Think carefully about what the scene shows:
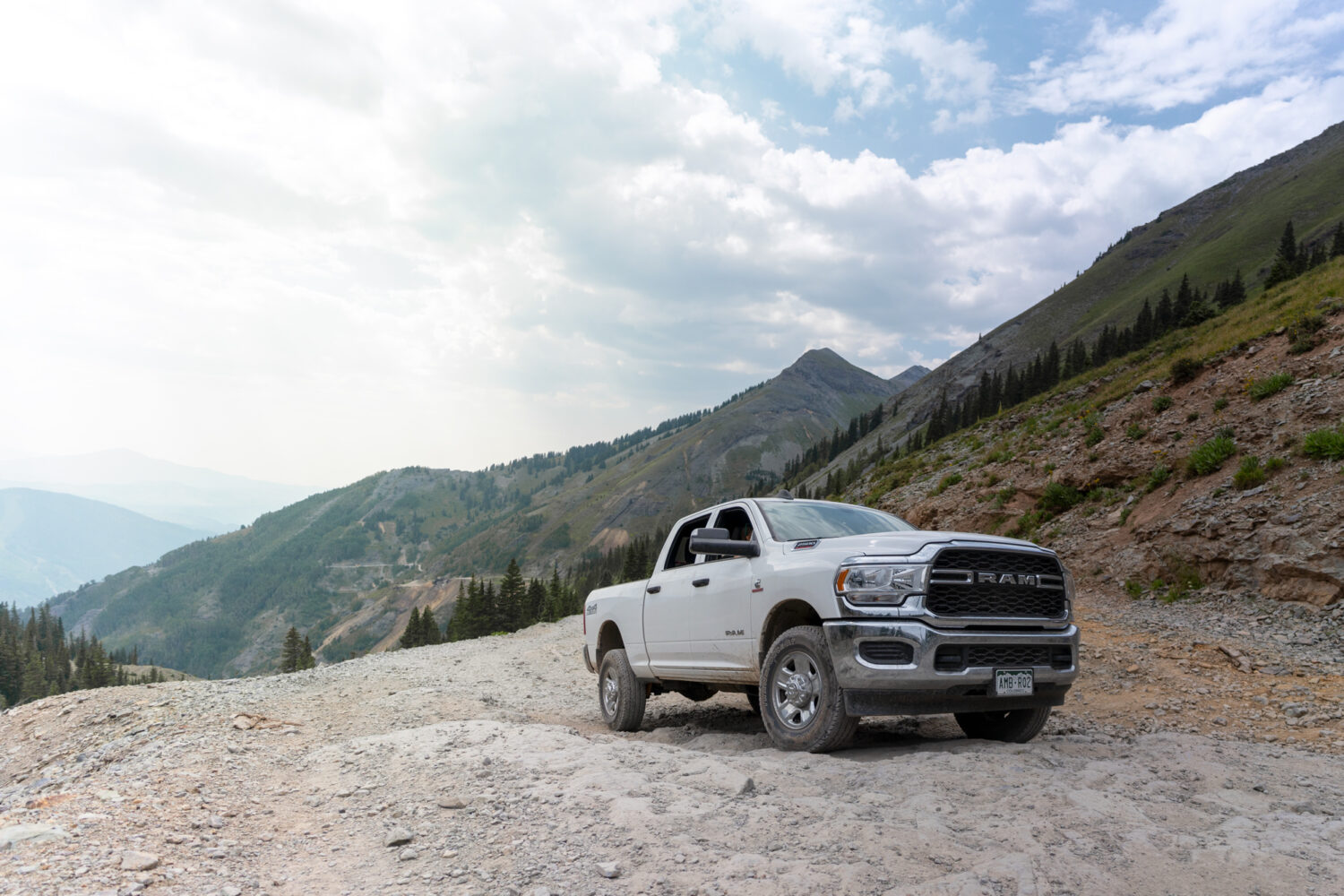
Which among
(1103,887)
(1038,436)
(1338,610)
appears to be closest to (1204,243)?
(1038,436)

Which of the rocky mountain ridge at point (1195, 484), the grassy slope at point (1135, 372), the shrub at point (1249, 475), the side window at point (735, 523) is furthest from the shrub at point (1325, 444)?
the side window at point (735, 523)

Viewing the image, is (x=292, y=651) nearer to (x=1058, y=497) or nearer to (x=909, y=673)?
(x=1058, y=497)

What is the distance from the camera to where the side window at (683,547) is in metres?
7.93

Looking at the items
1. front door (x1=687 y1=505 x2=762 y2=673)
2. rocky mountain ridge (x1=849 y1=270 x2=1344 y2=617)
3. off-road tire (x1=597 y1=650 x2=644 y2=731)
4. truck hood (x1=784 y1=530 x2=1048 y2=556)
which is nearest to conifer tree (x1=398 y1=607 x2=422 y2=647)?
rocky mountain ridge (x1=849 y1=270 x2=1344 y2=617)

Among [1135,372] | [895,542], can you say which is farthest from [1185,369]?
[895,542]

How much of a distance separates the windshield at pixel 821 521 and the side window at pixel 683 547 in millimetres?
1136

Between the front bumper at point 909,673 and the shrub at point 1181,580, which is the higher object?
the front bumper at point 909,673

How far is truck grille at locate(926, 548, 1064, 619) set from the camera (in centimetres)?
534

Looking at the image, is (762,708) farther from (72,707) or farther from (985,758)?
(72,707)

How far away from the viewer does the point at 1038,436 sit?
2020 centimetres

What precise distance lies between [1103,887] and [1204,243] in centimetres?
16496

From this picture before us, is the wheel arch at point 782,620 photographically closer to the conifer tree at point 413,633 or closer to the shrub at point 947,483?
the shrub at point 947,483

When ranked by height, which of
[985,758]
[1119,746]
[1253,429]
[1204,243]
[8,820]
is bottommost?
[1119,746]

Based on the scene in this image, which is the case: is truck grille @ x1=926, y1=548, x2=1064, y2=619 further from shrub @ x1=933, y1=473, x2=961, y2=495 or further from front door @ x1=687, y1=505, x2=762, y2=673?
shrub @ x1=933, y1=473, x2=961, y2=495
